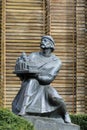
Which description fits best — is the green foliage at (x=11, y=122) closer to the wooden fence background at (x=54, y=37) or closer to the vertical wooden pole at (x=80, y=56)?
the wooden fence background at (x=54, y=37)

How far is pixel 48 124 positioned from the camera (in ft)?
49.7

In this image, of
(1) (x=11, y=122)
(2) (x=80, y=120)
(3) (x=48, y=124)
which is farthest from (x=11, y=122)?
(2) (x=80, y=120)

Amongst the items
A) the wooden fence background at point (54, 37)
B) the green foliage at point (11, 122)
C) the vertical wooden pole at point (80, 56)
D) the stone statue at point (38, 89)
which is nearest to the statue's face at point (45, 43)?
the stone statue at point (38, 89)

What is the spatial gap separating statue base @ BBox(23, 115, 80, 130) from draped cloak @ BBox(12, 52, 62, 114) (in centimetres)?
19

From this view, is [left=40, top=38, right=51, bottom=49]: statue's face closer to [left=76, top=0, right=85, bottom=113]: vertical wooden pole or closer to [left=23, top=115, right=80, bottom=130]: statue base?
[left=23, top=115, right=80, bottom=130]: statue base

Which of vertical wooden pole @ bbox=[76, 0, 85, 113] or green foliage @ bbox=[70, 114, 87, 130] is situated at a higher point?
vertical wooden pole @ bbox=[76, 0, 85, 113]

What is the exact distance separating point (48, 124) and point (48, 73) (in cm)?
102

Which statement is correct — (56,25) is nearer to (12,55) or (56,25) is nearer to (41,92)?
(12,55)

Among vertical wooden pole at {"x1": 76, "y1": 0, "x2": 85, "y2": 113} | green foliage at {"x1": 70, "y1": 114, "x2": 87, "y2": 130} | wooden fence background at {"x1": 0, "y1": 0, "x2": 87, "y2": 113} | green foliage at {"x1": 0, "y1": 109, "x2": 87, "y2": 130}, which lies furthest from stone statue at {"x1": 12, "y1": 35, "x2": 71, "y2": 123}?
vertical wooden pole at {"x1": 76, "y1": 0, "x2": 85, "y2": 113}

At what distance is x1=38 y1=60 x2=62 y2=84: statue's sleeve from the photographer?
15469 millimetres

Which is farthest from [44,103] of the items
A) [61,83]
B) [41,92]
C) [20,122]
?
[61,83]

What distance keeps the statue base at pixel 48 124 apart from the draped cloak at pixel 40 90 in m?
0.19

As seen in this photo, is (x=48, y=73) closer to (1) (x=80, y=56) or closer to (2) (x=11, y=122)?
(2) (x=11, y=122)

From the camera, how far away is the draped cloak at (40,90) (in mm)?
15250
